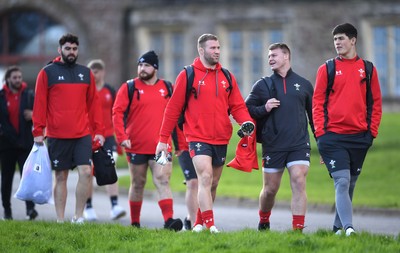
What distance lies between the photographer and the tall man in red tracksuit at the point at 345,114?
1017 cm

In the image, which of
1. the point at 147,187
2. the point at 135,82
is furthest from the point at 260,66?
the point at 135,82

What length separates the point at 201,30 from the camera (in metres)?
29.6

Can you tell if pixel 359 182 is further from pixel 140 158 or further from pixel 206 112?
pixel 206 112

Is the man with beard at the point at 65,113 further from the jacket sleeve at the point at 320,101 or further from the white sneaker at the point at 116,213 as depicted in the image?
the jacket sleeve at the point at 320,101

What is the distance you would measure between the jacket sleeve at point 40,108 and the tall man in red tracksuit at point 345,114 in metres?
3.29

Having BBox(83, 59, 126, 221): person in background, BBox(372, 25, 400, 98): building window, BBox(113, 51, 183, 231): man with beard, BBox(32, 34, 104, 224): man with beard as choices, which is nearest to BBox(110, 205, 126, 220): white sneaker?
→ BBox(83, 59, 126, 221): person in background

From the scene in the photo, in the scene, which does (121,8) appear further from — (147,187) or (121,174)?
Result: (147,187)

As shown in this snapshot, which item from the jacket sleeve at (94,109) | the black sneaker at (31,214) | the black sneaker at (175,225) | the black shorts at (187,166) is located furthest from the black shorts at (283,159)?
the black sneaker at (31,214)

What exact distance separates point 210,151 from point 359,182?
9.16m

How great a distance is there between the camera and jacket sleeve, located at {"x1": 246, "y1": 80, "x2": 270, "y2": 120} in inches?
418

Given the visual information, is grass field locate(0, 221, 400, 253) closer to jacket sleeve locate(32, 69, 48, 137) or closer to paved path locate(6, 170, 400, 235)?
jacket sleeve locate(32, 69, 48, 137)

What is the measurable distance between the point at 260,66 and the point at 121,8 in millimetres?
4684

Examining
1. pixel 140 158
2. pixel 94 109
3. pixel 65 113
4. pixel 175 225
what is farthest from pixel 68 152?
pixel 175 225

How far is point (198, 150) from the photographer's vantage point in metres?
10.4
